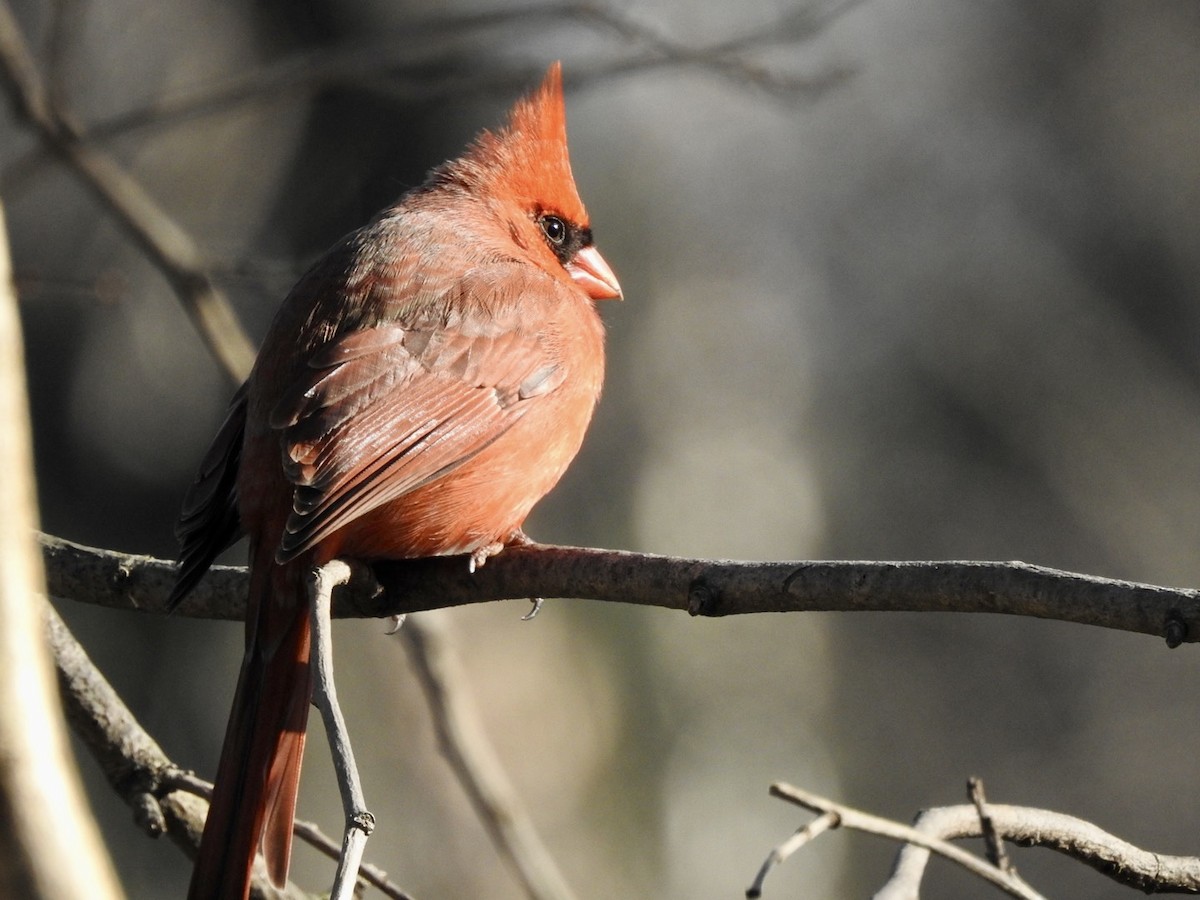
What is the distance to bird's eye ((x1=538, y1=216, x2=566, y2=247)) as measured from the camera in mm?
4105

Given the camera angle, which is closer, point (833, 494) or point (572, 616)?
point (572, 616)

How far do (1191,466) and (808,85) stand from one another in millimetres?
6017

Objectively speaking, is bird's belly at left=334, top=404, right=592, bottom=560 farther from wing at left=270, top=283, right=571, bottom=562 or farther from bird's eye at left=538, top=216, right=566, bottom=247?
bird's eye at left=538, top=216, right=566, bottom=247

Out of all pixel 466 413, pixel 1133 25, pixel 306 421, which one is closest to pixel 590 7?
pixel 466 413

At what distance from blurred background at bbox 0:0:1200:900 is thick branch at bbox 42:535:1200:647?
150cm

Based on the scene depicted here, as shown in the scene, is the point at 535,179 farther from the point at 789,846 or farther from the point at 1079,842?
the point at 789,846

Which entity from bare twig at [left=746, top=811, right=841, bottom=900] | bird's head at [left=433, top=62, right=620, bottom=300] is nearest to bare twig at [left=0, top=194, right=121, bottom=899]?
bare twig at [left=746, top=811, right=841, bottom=900]

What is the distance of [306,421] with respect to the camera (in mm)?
2896

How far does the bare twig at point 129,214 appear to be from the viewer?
355 cm

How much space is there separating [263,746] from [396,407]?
724 mm

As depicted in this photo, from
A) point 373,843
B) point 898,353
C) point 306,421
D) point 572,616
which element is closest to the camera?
point 306,421

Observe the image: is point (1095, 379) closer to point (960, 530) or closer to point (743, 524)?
point (960, 530)

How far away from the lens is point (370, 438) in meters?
2.91

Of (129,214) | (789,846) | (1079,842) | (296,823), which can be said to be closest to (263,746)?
(296,823)
